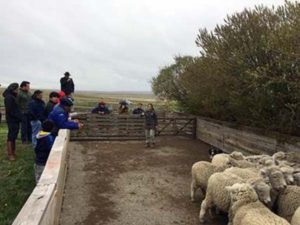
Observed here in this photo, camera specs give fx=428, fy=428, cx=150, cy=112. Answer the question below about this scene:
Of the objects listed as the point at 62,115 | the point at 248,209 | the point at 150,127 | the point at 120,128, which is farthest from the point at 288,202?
the point at 120,128

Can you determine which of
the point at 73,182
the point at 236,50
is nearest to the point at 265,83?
the point at 236,50

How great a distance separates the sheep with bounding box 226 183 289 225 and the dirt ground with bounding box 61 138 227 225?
1.19 m

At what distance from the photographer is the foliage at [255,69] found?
11.1m

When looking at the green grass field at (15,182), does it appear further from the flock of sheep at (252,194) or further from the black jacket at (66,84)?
the black jacket at (66,84)

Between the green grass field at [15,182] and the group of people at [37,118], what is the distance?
437mm

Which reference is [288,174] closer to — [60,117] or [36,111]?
[60,117]

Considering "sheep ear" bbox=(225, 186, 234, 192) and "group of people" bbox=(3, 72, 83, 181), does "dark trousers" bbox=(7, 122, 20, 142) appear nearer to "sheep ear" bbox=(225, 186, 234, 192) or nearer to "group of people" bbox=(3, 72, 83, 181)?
"group of people" bbox=(3, 72, 83, 181)

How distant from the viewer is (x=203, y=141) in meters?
18.2

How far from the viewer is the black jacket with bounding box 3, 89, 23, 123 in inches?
496

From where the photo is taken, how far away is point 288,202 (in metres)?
7.10

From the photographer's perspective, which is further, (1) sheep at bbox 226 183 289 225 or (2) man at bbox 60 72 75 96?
(2) man at bbox 60 72 75 96

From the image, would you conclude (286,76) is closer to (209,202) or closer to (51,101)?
(209,202)

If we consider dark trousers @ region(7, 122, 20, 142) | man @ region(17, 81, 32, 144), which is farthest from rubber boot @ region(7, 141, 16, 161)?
man @ region(17, 81, 32, 144)

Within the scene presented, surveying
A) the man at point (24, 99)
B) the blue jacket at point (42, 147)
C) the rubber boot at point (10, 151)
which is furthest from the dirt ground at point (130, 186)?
the man at point (24, 99)
